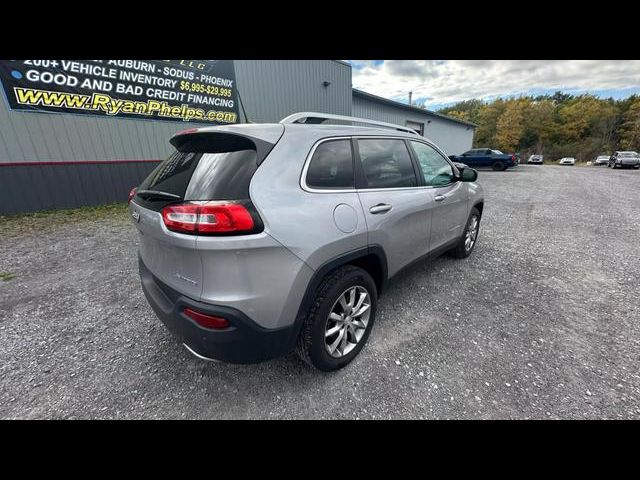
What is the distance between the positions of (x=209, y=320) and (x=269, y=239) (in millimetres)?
Result: 578

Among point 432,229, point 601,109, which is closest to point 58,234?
point 432,229

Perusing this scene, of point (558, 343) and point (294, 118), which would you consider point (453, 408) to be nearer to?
point (558, 343)

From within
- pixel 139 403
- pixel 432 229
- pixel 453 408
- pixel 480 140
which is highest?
pixel 432 229

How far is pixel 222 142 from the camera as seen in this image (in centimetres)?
169

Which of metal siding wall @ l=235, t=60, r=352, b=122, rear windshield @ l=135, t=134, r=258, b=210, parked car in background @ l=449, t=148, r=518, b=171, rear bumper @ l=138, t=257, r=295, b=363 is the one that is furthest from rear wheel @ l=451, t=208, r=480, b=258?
parked car in background @ l=449, t=148, r=518, b=171

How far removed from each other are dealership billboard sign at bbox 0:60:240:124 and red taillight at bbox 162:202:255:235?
8.09 metres

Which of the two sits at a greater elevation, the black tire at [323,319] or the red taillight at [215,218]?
the red taillight at [215,218]

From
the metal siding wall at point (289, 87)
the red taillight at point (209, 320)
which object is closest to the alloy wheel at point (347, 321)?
the red taillight at point (209, 320)

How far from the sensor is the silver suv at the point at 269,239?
1.48 meters

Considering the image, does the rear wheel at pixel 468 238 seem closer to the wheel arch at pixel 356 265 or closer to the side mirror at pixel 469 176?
the side mirror at pixel 469 176

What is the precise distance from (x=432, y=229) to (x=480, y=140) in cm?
6667

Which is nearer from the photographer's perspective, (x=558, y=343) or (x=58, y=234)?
(x=558, y=343)

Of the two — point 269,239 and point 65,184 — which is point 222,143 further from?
point 65,184

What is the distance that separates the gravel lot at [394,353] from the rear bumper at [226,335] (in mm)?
474
